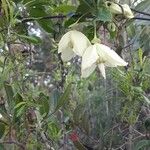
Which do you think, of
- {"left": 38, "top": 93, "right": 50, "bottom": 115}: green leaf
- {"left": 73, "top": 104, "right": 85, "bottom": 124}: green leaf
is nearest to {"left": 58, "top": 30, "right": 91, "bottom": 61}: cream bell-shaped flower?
{"left": 38, "top": 93, "right": 50, "bottom": 115}: green leaf

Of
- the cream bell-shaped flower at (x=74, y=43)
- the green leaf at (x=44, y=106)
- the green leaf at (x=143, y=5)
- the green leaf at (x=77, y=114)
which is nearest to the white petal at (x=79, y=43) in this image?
the cream bell-shaped flower at (x=74, y=43)

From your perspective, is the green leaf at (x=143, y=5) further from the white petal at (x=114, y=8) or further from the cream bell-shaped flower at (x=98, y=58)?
the cream bell-shaped flower at (x=98, y=58)

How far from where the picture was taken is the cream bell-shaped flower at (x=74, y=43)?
870 mm

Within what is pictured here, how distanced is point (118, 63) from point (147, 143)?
652 millimetres

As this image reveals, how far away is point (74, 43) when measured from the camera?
2.85ft

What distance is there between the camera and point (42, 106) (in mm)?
1042

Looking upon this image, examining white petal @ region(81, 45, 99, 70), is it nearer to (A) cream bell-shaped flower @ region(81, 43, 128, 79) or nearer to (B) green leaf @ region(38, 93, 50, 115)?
(A) cream bell-shaped flower @ region(81, 43, 128, 79)

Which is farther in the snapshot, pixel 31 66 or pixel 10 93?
pixel 31 66

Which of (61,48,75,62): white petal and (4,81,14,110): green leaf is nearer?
(61,48,75,62): white petal

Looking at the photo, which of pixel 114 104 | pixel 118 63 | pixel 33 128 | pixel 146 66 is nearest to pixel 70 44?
pixel 118 63

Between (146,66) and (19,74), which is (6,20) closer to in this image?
(19,74)

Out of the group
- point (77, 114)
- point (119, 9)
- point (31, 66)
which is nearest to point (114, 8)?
point (119, 9)

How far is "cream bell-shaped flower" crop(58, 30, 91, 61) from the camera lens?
870 mm

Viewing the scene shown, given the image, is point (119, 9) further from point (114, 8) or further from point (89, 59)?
point (89, 59)
